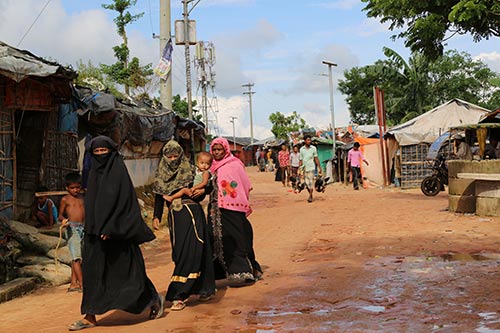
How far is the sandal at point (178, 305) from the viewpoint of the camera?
594cm

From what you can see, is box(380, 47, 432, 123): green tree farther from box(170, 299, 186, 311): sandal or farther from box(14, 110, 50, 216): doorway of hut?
box(170, 299, 186, 311): sandal

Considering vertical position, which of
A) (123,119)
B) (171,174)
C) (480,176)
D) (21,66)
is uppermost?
(21,66)

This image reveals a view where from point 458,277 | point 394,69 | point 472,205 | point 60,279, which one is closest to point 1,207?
point 60,279

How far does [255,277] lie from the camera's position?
723 centimetres

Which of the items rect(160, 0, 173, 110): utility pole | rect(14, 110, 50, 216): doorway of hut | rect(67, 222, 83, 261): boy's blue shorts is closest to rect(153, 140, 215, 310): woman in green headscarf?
rect(67, 222, 83, 261): boy's blue shorts

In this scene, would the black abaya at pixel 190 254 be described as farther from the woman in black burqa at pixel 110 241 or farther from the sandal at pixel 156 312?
the woman in black burqa at pixel 110 241

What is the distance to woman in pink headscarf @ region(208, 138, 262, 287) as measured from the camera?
22.6ft

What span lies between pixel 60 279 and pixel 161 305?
8.89ft

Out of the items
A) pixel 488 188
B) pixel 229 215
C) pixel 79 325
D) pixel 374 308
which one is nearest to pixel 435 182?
pixel 488 188

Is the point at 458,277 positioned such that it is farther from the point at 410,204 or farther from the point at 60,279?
the point at 410,204

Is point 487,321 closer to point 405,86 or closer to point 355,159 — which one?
point 355,159

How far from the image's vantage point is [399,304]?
5.71 meters

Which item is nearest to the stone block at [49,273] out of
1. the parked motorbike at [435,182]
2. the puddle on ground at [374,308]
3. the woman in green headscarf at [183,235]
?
the woman in green headscarf at [183,235]

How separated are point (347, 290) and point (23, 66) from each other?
535cm
